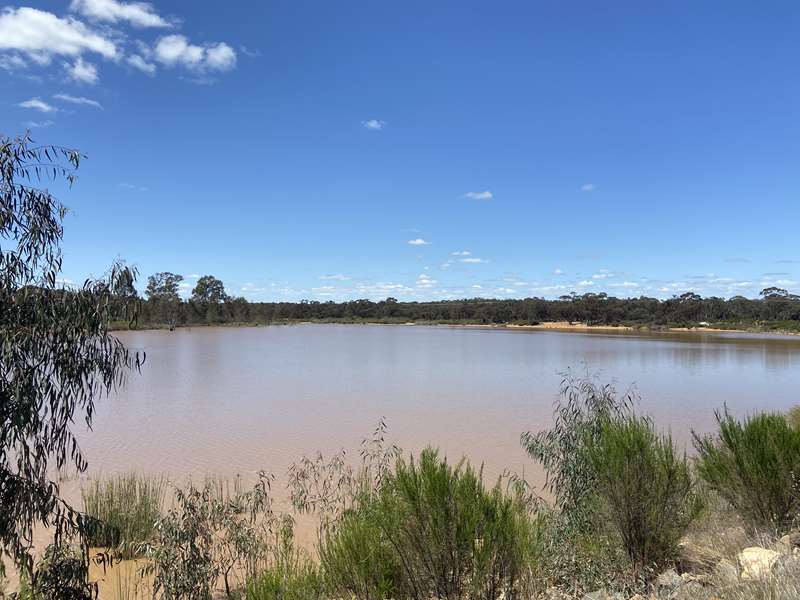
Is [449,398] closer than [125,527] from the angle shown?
No

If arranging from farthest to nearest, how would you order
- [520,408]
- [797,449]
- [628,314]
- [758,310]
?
1. [628,314]
2. [758,310]
3. [520,408]
4. [797,449]

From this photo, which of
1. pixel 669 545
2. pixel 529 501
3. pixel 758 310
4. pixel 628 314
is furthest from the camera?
pixel 628 314

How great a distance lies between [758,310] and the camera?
90000 millimetres

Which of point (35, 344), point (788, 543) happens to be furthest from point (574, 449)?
point (35, 344)

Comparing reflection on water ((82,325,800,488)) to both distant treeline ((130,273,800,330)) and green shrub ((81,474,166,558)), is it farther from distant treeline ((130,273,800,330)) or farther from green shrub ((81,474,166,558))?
distant treeline ((130,273,800,330))

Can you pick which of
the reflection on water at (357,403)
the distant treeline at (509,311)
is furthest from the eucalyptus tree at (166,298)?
the reflection on water at (357,403)

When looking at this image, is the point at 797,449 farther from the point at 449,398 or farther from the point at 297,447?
the point at 449,398

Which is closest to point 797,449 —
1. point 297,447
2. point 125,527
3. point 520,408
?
point 125,527

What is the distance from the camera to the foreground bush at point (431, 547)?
3.42 meters

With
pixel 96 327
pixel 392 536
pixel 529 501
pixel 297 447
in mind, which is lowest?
pixel 297 447

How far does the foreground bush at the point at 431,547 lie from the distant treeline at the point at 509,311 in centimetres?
7037

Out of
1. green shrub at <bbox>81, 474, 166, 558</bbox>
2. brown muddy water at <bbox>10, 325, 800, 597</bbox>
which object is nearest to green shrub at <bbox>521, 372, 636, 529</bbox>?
brown muddy water at <bbox>10, 325, 800, 597</bbox>

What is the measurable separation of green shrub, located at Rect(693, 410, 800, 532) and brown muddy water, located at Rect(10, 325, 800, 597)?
4379 mm

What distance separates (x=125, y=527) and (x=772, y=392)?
2261 cm
